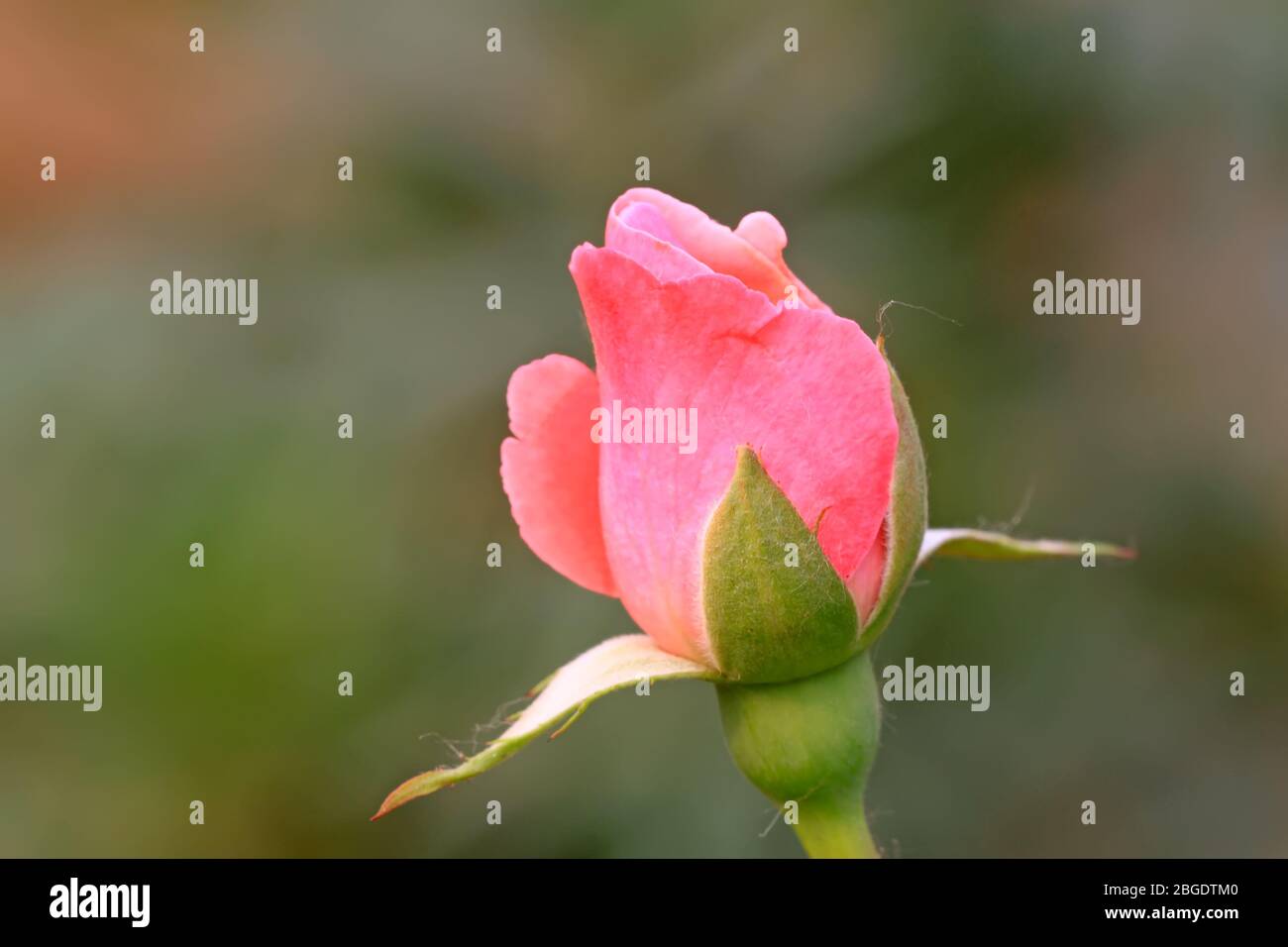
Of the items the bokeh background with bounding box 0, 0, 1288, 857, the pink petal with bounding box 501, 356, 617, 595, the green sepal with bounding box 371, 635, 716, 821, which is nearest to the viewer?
the green sepal with bounding box 371, 635, 716, 821

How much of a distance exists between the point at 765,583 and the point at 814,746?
8cm

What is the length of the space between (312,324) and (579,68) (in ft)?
1.61

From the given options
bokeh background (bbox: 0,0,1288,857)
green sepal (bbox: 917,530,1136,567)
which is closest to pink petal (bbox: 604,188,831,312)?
green sepal (bbox: 917,530,1136,567)

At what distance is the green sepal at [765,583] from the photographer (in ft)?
1.71

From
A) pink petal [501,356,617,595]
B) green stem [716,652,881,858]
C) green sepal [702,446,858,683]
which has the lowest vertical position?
green stem [716,652,881,858]

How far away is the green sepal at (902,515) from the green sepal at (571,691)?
0.26ft

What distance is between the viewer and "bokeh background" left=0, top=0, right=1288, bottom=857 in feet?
5.09

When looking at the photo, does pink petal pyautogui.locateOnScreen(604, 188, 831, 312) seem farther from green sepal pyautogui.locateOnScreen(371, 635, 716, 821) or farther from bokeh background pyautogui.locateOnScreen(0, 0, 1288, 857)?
bokeh background pyautogui.locateOnScreen(0, 0, 1288, 857)

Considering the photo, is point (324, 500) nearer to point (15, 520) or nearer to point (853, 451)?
point (15, 520)

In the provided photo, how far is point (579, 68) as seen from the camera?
1.75 metres

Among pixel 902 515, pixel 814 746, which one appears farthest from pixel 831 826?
pixel 902 515

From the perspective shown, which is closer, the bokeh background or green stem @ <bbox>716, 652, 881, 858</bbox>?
green stem @ <bbox>716, 652, 881, 858</bbox>

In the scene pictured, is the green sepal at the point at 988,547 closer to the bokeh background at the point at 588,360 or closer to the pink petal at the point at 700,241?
the pink petal at the point at 700,241

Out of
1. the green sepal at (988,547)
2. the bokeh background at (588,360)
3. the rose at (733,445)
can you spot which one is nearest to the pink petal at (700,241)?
the rose at (733,445)
